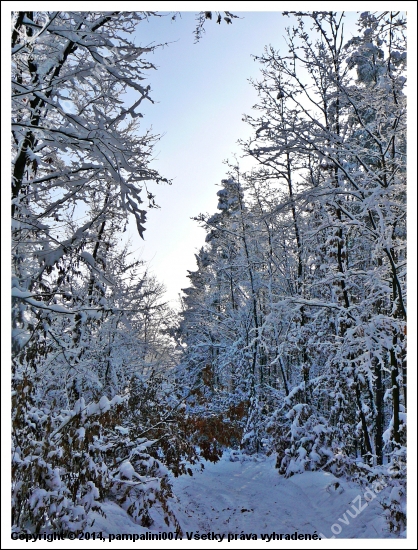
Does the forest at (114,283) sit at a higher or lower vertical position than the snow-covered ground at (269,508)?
higher

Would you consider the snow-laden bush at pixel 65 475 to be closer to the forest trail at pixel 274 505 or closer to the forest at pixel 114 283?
the forest at pixel 114 283

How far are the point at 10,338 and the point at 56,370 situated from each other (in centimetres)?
390

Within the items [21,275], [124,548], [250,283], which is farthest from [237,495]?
[250,283]

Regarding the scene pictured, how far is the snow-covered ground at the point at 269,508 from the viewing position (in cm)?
486

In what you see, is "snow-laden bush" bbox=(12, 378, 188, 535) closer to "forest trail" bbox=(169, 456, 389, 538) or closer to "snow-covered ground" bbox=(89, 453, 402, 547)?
"snow-covered ground" bbox=(89, 453, 402, 547)

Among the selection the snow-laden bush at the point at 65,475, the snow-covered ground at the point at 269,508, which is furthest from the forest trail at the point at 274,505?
the snow-laden bush at the point at 65,475

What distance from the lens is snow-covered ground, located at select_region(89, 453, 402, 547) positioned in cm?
486

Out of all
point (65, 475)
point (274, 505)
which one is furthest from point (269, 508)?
point (65, 475)

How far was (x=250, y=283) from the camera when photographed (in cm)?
1417

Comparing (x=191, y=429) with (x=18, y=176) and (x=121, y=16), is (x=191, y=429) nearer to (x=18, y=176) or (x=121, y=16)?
(x=18, y=176)

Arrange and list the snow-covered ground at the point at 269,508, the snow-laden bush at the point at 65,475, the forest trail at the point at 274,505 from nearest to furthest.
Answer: the snow-laden bush at the point at 65,475 < the snow-covered ground at the point at 269,508 < the forest trail at the point at 274,505

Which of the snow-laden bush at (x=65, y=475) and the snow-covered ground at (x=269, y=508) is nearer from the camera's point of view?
the snow-laden bush at (x=65, y=475)

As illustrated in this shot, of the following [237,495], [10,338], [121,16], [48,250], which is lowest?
[237,495]

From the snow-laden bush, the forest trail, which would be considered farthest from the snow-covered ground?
the snow-laden bush
